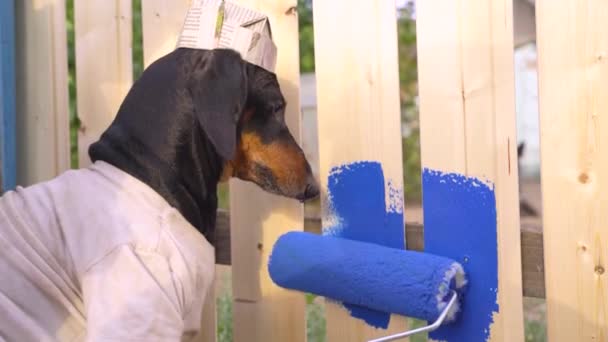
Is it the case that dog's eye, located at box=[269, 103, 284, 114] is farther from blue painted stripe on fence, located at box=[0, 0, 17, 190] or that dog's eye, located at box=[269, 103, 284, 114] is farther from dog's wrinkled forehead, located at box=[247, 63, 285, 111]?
blue painted stripe on fence, located at box=[0, 0, 17, 190]

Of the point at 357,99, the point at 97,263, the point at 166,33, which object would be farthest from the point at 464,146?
the point at 166,33

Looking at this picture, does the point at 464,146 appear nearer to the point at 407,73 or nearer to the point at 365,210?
the point at 365,210

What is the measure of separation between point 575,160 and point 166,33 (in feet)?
4.25

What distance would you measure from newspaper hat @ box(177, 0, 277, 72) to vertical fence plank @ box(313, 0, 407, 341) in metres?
0.22

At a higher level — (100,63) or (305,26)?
(305,26)

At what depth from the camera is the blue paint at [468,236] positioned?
2051mm

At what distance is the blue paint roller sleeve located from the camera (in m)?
2.03

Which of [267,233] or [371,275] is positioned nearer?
[371,275]

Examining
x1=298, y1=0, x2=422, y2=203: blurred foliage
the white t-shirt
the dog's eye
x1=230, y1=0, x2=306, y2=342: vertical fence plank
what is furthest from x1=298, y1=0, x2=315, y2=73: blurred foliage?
the white t-shirt

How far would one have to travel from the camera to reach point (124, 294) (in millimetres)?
1785

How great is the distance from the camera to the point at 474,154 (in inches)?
81.2

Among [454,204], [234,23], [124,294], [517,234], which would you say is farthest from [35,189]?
[517,234]

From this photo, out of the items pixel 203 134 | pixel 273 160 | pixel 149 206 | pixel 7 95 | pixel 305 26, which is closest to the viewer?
pixel 149 206

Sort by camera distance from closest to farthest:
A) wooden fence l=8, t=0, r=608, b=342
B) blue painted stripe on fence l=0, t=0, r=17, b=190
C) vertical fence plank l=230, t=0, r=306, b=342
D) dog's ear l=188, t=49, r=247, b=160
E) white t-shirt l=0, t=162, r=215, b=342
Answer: white t-shirt l=0, t=162, r=215, b=342, wooden fence l=8, t=0, r=608, b=342, dog's ear l=188, t=49, r=247, b=160, vertical fence plank l=230, t=0, r=306, b=342, blue painted stripe on fence l=0, t=0, r=17, b=190
